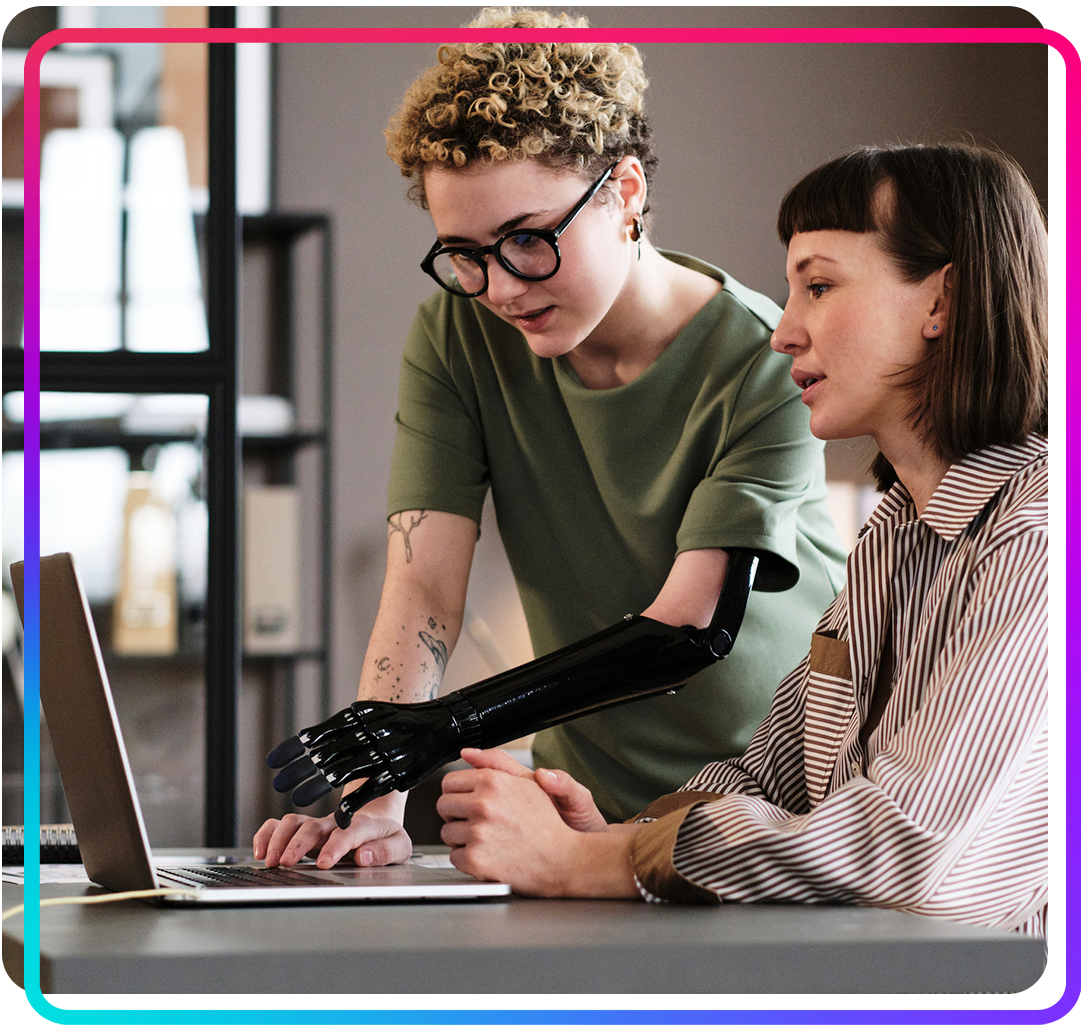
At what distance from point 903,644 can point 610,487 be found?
47cm

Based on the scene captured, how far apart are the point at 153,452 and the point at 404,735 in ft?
6.15

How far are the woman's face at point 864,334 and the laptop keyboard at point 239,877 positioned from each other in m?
0.59

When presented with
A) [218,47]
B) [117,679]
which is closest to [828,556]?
[218,47]

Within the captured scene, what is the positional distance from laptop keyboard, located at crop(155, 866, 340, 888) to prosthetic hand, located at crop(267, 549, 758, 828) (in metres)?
0.06

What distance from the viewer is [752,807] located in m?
0.86

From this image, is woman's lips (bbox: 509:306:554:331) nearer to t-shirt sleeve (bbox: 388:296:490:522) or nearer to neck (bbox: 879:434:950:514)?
t-shirt sleeve (bbox: 388:296:490:522)

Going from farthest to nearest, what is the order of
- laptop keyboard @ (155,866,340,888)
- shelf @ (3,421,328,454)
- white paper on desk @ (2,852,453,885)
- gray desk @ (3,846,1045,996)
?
shelf @ (3,421,328,454) < white paper on desk @ (2,852,453,885) < laptop keyboard @ (155,866,340,888) < gray desk @ (3,846,1045,996)

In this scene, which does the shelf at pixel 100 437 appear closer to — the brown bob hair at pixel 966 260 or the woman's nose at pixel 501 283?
the woman's nose at pixel 501 283

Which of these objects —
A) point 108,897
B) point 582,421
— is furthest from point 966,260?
point 108,897

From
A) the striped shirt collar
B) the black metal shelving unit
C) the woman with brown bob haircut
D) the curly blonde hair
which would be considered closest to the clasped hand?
the woman with brown bob haircut

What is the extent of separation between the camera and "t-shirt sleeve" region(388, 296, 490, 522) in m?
1.44

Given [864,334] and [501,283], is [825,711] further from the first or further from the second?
[501,283]

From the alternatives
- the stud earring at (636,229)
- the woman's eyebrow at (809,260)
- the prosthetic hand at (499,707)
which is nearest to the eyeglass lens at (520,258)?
the stud earring at (636,229)
